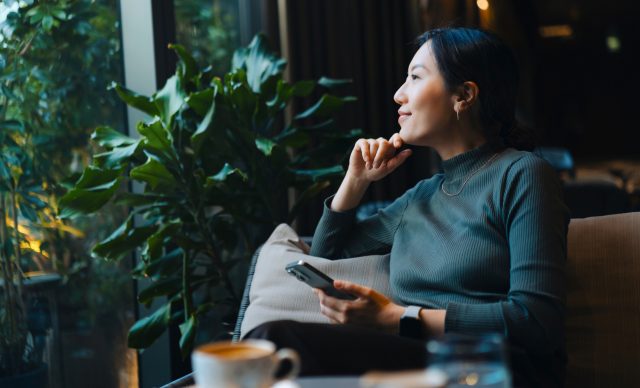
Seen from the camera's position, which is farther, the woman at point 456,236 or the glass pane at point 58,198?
the glass pane at point 58,198

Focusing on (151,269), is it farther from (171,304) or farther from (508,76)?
(508,76)

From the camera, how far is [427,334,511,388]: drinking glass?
2.62 ft

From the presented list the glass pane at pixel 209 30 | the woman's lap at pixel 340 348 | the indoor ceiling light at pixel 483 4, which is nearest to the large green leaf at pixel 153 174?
the woman's lap at pixel 340 348

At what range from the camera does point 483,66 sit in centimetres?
187

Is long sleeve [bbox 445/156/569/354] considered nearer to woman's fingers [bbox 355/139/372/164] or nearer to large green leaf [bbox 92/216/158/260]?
woman's fingers [bbox 355/139/372/164]

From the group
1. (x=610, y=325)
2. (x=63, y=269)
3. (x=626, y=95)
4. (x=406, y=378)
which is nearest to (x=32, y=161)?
(x=63, y=269)

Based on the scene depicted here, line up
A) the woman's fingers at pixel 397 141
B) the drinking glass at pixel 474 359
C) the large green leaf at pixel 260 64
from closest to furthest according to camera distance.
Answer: the drinking glass at pixel 474 359, the woman's fingers at pixel 397 141, the large green leaf at pixel 260 64

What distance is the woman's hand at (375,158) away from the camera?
2.02 meters

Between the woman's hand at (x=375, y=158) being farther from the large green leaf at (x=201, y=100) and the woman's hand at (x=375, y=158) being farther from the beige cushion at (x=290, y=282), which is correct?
the large green leaf at (x=201, y=100)

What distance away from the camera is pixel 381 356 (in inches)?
55.7

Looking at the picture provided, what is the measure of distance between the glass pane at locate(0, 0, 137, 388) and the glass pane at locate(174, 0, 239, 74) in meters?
0.46

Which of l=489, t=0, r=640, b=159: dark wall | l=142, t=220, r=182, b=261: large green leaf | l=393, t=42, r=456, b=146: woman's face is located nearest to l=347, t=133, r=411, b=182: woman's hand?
l=393, t=42, r=456, b=146: woman's face

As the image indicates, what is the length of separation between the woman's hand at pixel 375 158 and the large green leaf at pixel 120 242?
728mm

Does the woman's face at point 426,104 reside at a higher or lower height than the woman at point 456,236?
higher
